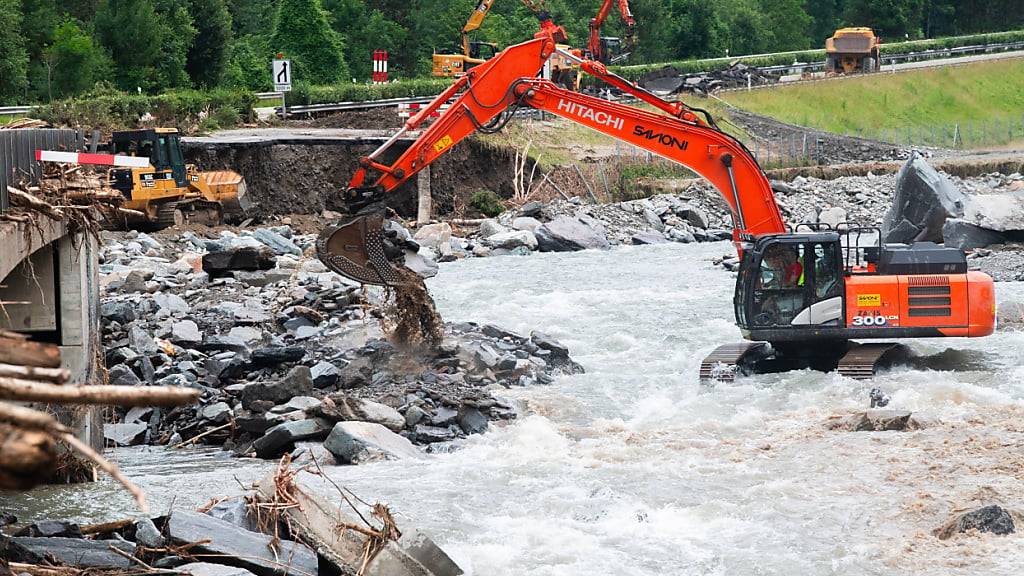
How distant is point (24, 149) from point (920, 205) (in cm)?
2200

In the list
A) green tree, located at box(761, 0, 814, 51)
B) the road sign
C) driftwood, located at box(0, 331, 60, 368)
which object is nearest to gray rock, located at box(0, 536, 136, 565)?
driftwood, located at box(0, 331, 60, 368)

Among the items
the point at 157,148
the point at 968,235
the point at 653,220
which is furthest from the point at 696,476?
the point at 653,220

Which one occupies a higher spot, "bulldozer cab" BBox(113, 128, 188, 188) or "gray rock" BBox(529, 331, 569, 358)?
"bulldozer cab" BBox(113, 128, 188, 188)

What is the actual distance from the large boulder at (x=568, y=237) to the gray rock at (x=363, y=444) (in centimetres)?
1741

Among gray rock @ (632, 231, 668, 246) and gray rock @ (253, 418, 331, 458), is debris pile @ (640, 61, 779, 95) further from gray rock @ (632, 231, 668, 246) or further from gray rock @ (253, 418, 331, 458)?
gray rock @ (253, 418, 331, 458)

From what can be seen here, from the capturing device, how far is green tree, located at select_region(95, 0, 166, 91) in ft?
151

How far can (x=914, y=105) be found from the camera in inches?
2234

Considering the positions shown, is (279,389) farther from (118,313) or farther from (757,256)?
(757,256)

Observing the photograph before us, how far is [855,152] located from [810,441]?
3430cm

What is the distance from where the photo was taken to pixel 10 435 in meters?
4.22

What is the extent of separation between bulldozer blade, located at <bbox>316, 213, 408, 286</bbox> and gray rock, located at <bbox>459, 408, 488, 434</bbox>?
2790 millimetres

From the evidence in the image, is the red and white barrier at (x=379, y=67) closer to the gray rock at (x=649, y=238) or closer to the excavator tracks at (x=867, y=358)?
the gray rock at (x=649, y=238)

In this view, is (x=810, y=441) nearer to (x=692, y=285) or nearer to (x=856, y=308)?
(x=856, y=308)

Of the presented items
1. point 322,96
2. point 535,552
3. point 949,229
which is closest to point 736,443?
point 535,552
